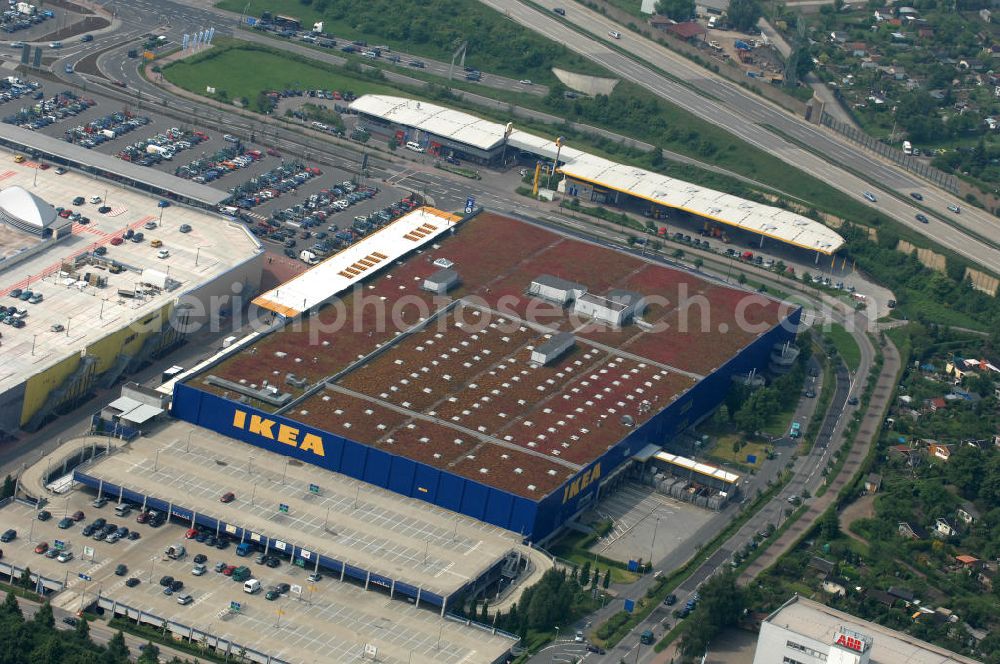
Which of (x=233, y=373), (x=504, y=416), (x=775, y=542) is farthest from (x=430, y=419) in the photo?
(x=775, y=542)

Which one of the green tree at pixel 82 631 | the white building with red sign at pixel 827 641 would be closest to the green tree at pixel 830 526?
the white building with red sign at pixel 827 641

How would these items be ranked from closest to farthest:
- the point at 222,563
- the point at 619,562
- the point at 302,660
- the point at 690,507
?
the point at 302,660 → the point at 222,563 → the point at 619,562 → the point at 690,507

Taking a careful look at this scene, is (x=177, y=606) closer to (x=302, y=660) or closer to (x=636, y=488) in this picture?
(x=302, y=660)

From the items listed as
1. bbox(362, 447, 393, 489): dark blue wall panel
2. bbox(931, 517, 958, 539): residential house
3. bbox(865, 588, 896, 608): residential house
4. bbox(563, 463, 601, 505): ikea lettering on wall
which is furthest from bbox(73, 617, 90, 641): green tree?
bbox(931, 517, 958, 539): residential house

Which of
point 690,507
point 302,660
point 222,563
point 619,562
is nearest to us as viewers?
point 302,660

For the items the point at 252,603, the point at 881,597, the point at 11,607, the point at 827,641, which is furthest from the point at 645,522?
the point at 11,607

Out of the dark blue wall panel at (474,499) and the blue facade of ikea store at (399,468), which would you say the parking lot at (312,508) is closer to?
the dark blue wall panel at (474,499)
